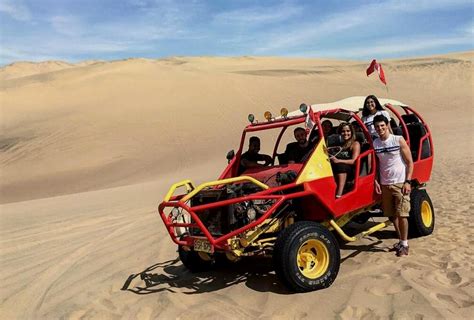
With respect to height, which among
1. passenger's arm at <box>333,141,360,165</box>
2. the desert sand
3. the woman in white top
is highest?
the woman in white top

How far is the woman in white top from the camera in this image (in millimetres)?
6824

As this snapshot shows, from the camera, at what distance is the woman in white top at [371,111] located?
682 cm

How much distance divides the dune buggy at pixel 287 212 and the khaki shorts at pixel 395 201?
0.71 ft

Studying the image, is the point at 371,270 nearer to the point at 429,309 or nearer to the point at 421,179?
the point at 429,309

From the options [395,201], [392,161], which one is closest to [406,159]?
[392,161]

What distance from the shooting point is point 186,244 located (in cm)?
539

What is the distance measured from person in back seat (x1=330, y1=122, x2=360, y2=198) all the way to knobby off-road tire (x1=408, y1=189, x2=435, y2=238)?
1222 millimetres

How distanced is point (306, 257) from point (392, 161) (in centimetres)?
175

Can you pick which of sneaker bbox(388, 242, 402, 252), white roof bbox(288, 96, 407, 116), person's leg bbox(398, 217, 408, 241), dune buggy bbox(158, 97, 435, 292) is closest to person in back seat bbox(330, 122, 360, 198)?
dune buggy bbox(158, 97, 435, 292)

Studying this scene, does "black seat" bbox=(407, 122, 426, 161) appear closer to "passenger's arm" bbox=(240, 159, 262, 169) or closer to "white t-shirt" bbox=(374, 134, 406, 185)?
"white t-shirt" bbox=(374, 134, 406, 185)

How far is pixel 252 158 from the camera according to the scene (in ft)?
22.8

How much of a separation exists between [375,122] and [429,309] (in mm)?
2407

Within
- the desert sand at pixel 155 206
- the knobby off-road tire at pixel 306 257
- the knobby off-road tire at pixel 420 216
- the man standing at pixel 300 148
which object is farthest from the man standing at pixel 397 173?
the knobby off-road tire at pixel 306 257

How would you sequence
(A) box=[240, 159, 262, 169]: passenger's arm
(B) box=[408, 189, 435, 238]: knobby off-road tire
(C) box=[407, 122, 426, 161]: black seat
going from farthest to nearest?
(C) box=[407, 122, 426, 161]: black seat < (A) box=[240, 159, 262, 169]: passenger's arm < (B) box=[408, 189, 435, 238]: knobby off-road tire
